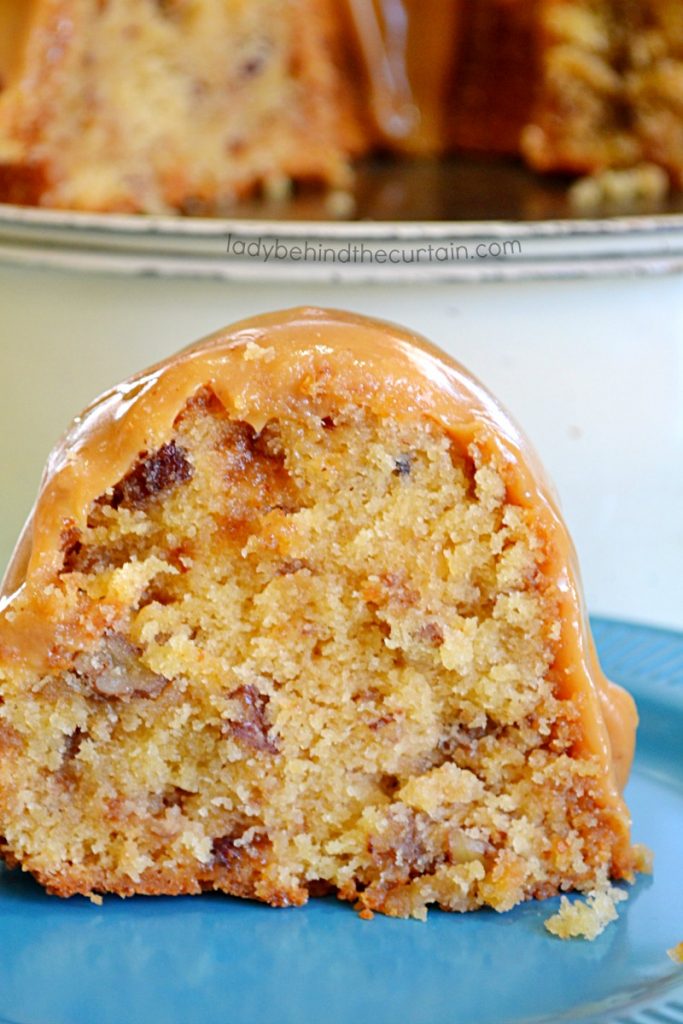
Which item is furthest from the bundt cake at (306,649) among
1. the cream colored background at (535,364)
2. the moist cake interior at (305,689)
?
the cream colored background at (535,364)

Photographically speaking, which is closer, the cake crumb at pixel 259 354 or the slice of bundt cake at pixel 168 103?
the cake crumb at pixel 259 354

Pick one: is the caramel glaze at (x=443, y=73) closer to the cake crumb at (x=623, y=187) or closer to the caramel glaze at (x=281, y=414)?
the cake crumb at (x=623, y=187)

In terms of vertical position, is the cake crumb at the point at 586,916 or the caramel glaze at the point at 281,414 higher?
the caramel glaze at the point at 281,414

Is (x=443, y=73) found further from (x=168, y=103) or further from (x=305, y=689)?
(x=305, y=689)

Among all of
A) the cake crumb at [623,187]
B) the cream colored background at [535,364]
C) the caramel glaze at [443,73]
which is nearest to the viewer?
the cream colored background at [535,364]

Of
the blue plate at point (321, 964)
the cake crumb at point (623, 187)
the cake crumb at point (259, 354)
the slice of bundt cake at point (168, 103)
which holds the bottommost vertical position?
the blue plate at point (321, 964)

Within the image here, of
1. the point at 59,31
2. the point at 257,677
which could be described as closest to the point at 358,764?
the point at 257,677

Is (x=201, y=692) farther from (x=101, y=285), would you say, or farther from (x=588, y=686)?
(x=101, y=285)
